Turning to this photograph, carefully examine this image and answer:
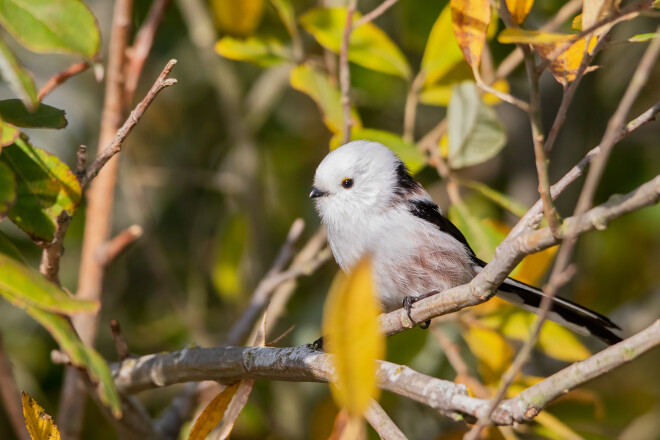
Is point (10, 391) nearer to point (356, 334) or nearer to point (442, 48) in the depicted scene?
point (356, 334)

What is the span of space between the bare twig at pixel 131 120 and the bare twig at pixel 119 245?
0.49m

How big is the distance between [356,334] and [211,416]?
0.84 meters

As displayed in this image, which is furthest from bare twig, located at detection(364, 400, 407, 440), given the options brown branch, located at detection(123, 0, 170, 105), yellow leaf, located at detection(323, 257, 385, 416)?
brown branch, located at detection(123, 0, 170, 105)

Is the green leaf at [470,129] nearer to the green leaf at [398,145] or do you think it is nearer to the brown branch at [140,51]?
the green leaf at [398,145]

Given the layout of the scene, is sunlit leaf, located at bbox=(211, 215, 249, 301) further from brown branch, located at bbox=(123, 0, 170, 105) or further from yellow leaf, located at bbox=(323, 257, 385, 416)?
yellow leaf, located at bbox=(323, 257, 385, 416)

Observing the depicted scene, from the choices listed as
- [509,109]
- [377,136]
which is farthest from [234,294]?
[509,109]

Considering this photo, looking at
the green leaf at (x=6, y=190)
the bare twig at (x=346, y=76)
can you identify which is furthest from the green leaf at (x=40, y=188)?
the bare twig at (x=346, y=76)

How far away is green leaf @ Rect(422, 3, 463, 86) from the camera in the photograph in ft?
7.13

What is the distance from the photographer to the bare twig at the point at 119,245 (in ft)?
6.42

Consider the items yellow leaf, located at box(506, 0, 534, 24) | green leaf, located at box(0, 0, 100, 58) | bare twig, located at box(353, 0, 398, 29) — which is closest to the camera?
green leaf, located at box(0, 0, 100, 58)

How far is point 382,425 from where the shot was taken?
137 cm

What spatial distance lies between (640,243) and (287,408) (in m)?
1.82

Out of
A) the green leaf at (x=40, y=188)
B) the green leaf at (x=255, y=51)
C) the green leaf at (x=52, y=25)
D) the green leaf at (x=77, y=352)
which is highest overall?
the green leaf at (x=255, y=51)

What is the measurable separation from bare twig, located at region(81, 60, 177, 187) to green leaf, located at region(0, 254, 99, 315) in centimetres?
40
